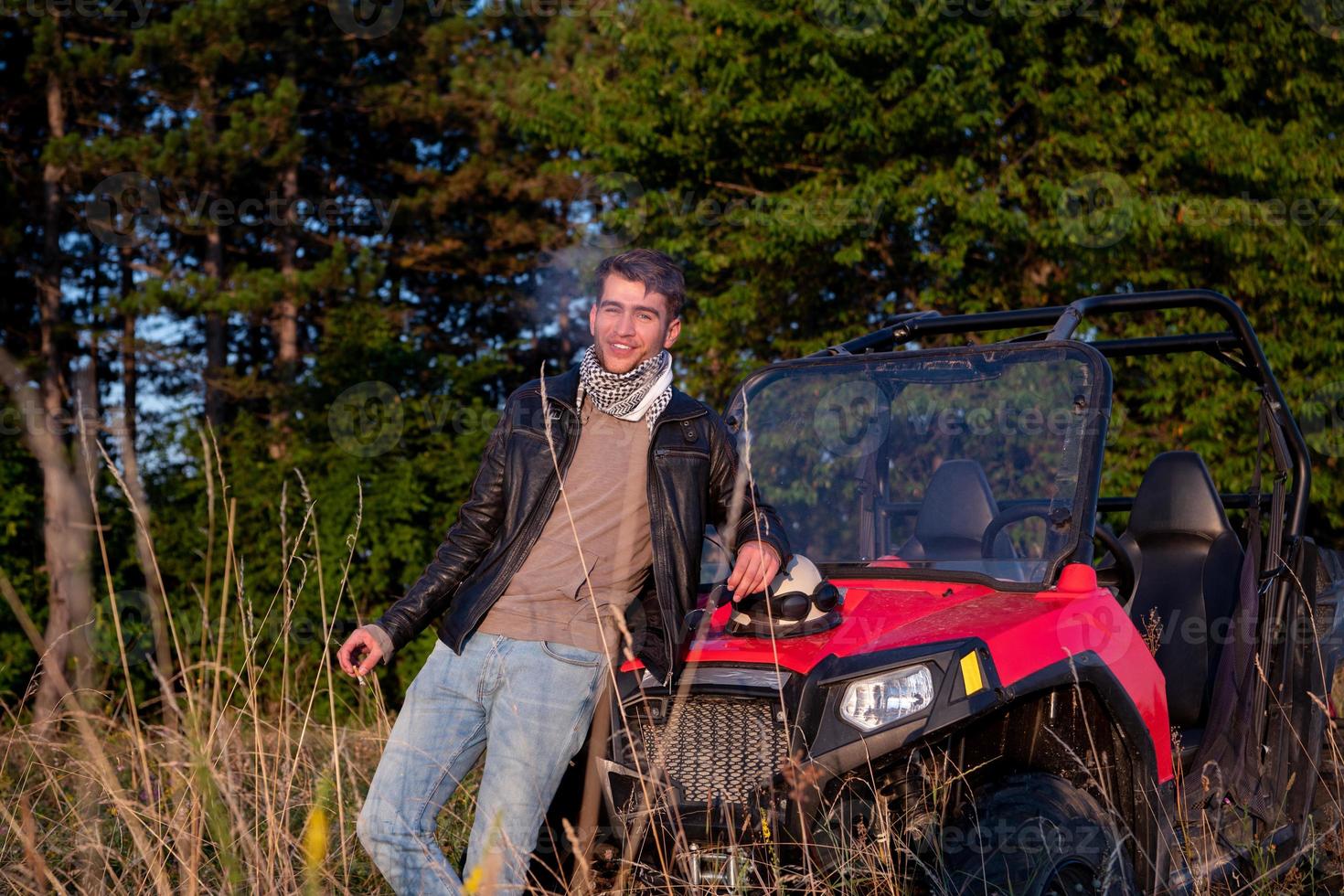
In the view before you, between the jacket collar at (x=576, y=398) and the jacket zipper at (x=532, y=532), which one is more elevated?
the jacket collar at (x=576, y=398)

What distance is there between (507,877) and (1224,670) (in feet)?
8.41

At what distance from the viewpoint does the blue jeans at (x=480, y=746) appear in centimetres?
296

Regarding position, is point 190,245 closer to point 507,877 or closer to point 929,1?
point 929,1

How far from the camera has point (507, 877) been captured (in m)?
2.96

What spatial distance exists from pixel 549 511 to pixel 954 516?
1.47 meters

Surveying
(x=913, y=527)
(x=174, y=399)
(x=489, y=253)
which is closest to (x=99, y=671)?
(x=913, y=527)

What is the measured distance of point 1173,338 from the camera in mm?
4848

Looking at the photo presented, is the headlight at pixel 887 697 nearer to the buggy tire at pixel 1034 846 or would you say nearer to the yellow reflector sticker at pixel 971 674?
the yellow reflector sticker at pixel 971 674

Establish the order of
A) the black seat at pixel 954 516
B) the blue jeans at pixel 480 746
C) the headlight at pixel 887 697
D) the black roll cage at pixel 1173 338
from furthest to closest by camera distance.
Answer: the black roll cage at pixel 1173 338
the black seat at pixel 954 516
the headlight at pixel 887 697
the blue jeans at pixel 480 746

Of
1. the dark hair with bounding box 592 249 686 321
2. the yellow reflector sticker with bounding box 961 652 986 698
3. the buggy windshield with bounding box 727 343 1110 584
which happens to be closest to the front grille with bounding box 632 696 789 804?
the yellow reflector sticker with bounding box 961 652 986 698

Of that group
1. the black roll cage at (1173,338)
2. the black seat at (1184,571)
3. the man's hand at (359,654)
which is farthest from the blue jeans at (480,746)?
the black seat at (1184,571)

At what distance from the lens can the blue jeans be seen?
2963 millimetres

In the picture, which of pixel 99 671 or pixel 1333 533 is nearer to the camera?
pixel 99 671

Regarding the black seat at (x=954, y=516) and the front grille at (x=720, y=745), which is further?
the black seat at (x=954, y=516)
